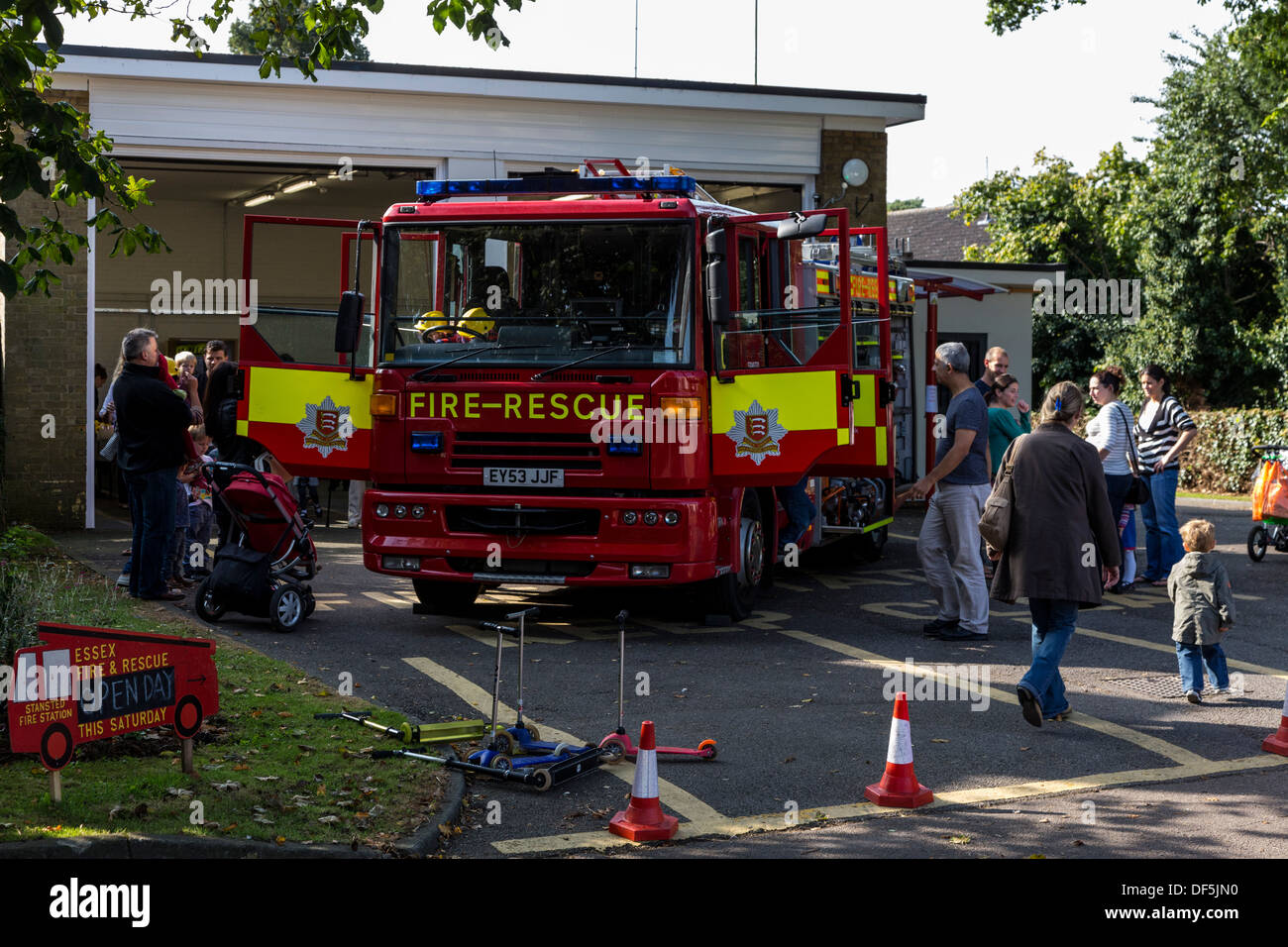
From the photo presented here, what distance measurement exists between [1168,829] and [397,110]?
46.3ft

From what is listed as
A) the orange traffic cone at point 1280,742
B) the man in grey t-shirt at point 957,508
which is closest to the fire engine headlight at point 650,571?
the man in grey t-shirt at point 957,508

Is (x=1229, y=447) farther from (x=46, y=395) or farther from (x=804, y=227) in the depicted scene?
(x=46, y=395)

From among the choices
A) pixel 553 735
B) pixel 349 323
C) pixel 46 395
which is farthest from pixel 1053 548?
pixel 46 395

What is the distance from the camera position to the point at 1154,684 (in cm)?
873

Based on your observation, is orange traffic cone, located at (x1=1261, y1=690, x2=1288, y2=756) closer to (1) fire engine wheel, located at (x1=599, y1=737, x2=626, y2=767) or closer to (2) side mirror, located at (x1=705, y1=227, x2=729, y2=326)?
(1) fire engine wheel, located at (x1=599, y1=737, x2=626, y2=767)

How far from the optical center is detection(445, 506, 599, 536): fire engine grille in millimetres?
9617

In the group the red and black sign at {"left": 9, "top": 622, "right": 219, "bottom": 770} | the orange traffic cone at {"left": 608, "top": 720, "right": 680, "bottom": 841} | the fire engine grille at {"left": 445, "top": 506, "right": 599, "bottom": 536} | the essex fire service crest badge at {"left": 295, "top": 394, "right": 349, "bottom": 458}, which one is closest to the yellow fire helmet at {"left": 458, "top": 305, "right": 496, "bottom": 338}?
the essex fire service crest badge at {"left": 295, "top": 394, "right": 349, "bottom": 458}

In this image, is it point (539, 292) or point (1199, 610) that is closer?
point (1199, 610)

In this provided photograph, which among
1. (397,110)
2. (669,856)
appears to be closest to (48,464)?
(397,110)

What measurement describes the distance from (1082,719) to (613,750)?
9.14 ft

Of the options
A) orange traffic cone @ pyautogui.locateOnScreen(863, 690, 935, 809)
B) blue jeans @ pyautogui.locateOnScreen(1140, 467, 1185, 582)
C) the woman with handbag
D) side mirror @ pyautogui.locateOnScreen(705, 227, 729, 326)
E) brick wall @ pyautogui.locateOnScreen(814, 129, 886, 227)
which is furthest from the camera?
brick wall @ pyautogui.locateOnScreen(814, 129, 886, 227)

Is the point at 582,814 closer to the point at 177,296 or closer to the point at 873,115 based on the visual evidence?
the point at 873,115

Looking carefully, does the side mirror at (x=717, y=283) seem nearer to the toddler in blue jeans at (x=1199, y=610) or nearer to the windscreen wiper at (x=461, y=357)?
the windscreen wiper at (x=461, y=357)

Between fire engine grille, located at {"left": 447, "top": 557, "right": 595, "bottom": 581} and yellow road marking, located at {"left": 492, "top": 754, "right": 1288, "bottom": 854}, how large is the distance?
12.6ft
